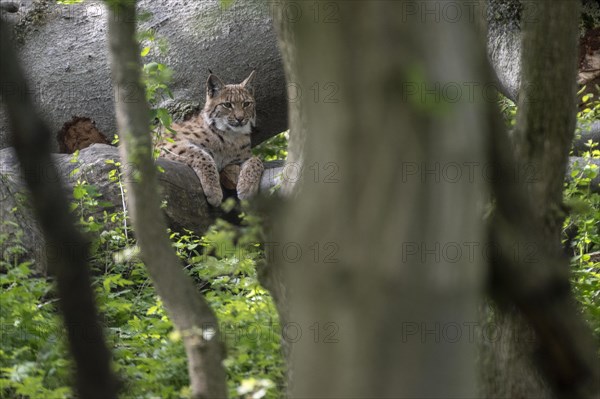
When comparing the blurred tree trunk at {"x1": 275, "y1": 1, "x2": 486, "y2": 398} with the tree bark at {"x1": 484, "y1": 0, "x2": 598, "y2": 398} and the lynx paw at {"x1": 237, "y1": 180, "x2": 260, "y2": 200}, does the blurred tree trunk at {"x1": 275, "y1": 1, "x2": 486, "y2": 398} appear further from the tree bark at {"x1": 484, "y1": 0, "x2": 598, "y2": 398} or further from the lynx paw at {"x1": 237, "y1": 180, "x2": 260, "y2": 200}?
the lynx paw at {"x1": 237, "y1": 180, "x2": 260, "y2": 200}

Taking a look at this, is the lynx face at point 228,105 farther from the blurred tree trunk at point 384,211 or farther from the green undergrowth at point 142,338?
the blurred tree trunk at point 384,211

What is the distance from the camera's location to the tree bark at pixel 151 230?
350 cm

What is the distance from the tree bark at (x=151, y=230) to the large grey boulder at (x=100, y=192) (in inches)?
115

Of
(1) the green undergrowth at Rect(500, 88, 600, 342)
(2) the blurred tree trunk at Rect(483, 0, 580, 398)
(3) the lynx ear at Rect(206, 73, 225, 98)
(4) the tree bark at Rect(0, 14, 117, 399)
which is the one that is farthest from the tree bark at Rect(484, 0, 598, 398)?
(3) the lynx ear at Rect(206, 73, 225, 98)

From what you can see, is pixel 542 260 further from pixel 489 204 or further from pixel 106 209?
pixel 106 209

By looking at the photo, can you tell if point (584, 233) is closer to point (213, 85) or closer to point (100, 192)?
point (100, 192)

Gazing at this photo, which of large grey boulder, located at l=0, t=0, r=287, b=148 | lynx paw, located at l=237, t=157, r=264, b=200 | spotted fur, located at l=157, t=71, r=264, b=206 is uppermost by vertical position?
large grey boulder, located at l=0, t=0, r=287, b=148

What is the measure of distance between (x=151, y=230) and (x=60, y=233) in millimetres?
430

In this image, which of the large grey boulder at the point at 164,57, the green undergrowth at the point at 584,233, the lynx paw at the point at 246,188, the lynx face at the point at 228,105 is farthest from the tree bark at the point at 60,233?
the large grey boulder at the point at 164,57

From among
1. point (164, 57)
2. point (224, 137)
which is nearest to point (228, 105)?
point (224, 137)

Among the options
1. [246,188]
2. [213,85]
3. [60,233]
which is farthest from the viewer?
[213,85]

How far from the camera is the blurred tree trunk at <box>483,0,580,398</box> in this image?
12.8 feet

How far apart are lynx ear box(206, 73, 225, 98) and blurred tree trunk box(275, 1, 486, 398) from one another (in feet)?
23.2

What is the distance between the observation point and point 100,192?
796 cm
